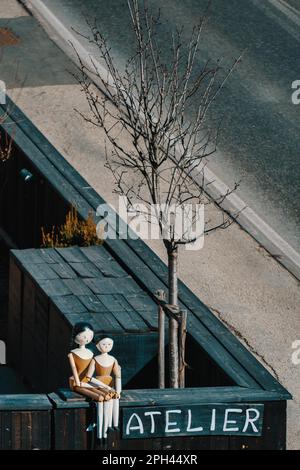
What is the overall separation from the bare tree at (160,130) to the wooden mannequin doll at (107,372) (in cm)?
115

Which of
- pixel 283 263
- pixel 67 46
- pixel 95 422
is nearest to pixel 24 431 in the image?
pixel 95 422

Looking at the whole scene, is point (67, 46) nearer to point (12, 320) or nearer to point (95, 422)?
point (12, 320)

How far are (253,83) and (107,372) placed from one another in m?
11.7

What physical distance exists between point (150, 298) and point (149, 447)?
8.07 ft

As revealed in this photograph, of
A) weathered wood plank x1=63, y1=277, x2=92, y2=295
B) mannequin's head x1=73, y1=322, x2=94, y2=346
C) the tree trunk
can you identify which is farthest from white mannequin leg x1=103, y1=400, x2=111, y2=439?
weathered wood plank x1=63, y1=277, x2=92, y2=295

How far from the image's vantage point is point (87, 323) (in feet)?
44.0

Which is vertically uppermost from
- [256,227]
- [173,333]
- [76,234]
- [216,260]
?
[256,227]

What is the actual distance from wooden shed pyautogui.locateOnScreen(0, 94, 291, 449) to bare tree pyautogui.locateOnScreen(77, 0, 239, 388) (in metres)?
0.55

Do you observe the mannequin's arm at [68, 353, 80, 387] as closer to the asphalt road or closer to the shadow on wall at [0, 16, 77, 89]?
the asphalt road

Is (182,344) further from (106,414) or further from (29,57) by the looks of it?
(29,57)

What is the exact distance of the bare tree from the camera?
13.5m

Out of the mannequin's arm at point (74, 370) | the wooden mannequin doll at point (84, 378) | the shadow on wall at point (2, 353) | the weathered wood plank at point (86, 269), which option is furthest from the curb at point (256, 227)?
the mannequin's arm at point (74, 370)

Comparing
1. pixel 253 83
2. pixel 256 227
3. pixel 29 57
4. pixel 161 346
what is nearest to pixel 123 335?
pixel 161 346

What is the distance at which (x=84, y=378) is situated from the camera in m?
12.5
